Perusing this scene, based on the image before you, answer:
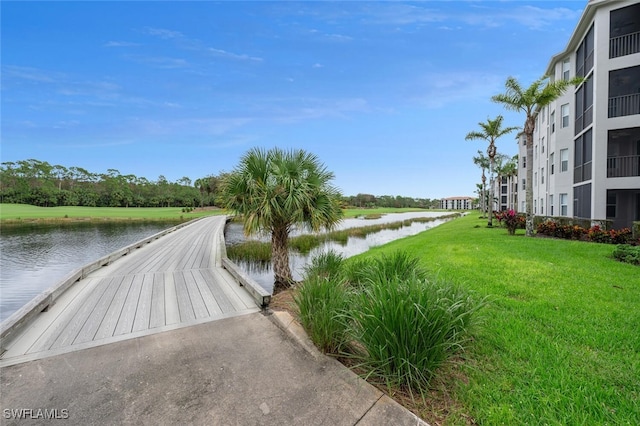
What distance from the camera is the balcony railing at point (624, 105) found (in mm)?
11586

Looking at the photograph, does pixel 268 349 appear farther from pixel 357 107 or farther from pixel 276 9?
pixel 357 107

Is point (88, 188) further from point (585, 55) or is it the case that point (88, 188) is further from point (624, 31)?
point (624, 31)

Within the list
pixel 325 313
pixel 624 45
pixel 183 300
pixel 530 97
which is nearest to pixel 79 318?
pixel 183 300

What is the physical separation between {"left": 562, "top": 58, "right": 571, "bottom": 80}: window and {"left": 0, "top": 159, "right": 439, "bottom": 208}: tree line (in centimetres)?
3415

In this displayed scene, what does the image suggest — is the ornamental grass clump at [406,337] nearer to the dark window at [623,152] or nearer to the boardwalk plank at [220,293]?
the boardwalk plank at [220,293]

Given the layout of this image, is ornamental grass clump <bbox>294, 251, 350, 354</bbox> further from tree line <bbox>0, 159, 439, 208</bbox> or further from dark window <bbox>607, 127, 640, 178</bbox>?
tree line <bbox>0, 159, 439, 208</bbox>

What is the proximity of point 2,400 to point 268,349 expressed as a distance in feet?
7.27

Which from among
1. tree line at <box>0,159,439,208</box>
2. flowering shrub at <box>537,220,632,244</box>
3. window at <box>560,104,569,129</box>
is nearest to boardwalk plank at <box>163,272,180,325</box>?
flowering shrub at <box>537,220,632,244</box>

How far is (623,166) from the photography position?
472 inches

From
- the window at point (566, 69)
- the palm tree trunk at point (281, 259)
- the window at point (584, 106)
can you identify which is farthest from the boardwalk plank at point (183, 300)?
the window at point (566, 69)

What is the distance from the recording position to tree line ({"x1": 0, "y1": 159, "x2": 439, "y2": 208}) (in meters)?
54.3

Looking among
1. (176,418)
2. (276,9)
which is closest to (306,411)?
(176,418)

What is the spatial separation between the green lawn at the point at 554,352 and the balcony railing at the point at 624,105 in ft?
34.1

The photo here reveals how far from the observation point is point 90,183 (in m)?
69.4
